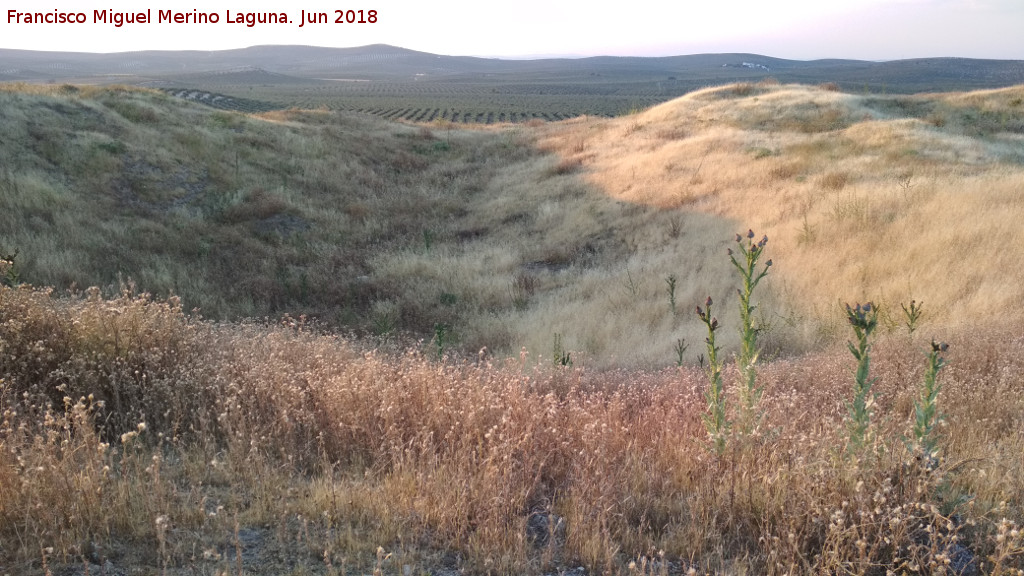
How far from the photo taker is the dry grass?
2.52 metres

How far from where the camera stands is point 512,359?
5086 mm

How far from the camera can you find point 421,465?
10.1 feet

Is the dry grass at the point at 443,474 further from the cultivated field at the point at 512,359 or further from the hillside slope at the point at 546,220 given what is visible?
the hillside slope at the point at 546,220

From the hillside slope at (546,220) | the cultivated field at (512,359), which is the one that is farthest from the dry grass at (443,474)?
the hillside slope at (546,220)

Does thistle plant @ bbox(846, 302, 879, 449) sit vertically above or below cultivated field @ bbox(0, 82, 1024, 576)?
above

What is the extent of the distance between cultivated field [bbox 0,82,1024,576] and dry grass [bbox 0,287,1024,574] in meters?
0.02

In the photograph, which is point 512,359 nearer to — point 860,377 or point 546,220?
point 860,377

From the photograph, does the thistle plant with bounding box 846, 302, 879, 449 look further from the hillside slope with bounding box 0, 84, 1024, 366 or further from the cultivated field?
the hillside slope with bounding box 0, 84, 1024, 366

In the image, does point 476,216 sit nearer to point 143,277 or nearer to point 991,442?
point 143,277

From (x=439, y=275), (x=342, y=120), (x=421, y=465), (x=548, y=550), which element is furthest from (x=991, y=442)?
(x=342, y=120)

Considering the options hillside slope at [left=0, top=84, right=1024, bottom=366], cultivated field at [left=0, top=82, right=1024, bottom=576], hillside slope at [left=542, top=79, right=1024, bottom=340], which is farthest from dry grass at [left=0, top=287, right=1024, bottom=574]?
hillside slope at [left=542, top=79, right=1024, bottom=340]

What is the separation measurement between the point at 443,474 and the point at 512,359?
2146mm

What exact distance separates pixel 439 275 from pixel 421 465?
27.7 ft

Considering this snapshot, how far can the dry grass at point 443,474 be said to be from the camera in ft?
8.27
